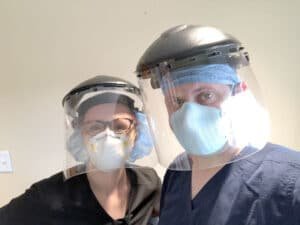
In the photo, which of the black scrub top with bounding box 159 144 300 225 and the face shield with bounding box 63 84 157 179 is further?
the face shield with bounding box 63 84 157 179

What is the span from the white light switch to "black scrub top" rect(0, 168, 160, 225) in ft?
1.55

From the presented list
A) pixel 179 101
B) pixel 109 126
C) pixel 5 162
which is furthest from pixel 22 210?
pixel 179 101

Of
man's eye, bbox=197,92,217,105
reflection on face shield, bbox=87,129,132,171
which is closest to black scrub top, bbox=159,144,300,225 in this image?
man's eye, bbox=197,92,217,105

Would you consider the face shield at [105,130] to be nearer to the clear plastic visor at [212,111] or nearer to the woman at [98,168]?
the woman at [98,168]

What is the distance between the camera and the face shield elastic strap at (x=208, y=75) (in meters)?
0.67

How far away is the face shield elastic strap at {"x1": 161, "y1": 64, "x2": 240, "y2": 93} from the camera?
2.20 ft

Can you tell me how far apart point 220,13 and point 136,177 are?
30.0 inches

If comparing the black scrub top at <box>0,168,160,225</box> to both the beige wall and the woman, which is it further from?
the beige wall

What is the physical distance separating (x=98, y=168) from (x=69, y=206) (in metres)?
0.19

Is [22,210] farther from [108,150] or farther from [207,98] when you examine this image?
[207,98]

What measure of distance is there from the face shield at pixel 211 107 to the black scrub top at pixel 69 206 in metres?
0.41

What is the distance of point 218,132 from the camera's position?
2.20ft

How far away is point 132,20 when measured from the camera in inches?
55.1

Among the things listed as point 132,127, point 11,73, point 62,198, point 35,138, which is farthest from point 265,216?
point 11,73
